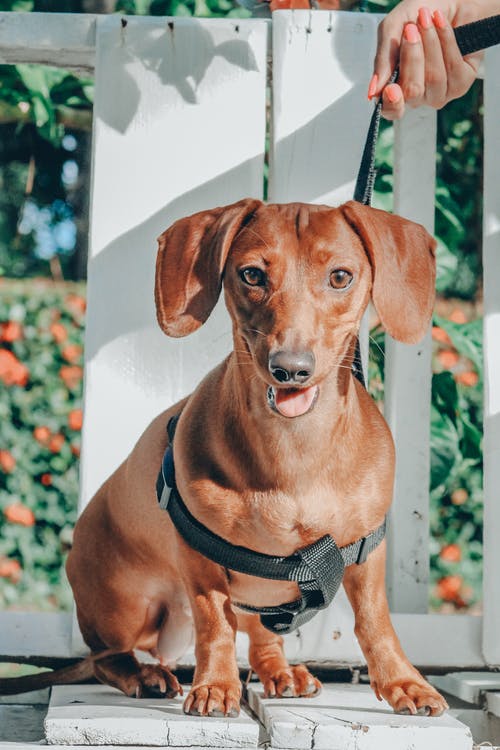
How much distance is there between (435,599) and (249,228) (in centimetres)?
299

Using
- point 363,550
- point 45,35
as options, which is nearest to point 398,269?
point 363,550

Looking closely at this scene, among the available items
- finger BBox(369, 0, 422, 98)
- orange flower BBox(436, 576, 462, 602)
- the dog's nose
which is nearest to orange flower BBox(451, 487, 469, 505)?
orange flower BBox(436, 576, 462, 602)

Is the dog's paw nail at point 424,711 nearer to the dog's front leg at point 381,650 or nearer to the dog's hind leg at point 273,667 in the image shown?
the dog's front leg at point 381,650

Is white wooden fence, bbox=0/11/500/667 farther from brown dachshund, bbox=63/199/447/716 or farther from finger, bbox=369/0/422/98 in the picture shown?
brown dachshund, bbox=63/199/447/716

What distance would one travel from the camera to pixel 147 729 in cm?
220

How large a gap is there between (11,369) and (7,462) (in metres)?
0.35

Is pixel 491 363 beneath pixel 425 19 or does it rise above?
beneath

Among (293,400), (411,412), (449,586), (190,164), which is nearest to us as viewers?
(293,400)

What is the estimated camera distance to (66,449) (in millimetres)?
4500

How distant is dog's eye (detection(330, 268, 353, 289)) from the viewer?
2201 mm

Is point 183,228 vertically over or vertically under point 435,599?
over

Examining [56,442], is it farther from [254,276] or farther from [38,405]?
[254,276]

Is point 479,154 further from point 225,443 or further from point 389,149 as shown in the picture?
point 225,443

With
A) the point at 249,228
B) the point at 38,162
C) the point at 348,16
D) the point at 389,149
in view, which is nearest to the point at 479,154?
the point at 389,149
